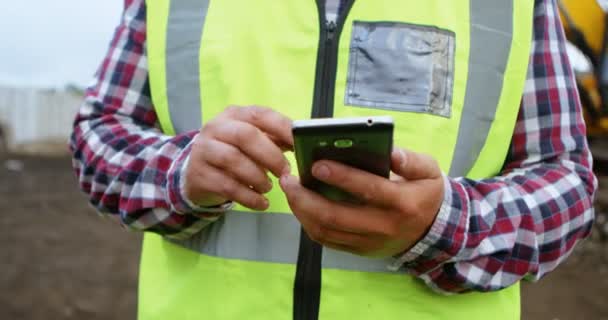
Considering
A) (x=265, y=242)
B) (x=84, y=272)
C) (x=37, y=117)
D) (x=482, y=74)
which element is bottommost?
(x=37, y=117)

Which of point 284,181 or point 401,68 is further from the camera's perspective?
point 401,68

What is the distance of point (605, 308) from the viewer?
11.4 feet

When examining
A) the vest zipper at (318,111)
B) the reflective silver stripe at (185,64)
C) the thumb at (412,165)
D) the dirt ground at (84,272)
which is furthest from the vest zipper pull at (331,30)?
the dirt ground at (84,272)

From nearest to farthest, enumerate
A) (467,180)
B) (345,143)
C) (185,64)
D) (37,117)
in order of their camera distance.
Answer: (345,143), (467,180), (185,64), (37,117)

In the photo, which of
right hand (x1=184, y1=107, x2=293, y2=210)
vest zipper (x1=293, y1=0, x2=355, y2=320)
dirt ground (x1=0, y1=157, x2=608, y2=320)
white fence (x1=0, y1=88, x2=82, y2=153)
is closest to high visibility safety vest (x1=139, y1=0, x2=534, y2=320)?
vest zipper (x1=293, y1=0, x2=355, y2=320)

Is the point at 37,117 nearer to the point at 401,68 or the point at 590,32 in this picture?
the point at 590,32

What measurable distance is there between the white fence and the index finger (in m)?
8.23

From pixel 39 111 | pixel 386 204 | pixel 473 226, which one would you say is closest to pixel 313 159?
pixel 386 204

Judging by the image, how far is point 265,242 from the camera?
91 cm

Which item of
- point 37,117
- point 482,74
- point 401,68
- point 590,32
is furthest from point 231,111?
point 37,117

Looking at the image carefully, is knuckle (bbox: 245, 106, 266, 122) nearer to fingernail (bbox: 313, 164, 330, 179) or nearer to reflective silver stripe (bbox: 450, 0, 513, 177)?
fingernail (bbox: 313, 164, 330, 179)

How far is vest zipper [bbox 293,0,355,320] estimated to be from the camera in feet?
2.91

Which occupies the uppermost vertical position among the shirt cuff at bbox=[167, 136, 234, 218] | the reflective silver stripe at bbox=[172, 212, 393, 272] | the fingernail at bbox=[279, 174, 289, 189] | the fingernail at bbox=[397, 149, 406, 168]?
the fingernail at bbox=[397, 149, 406, 168]

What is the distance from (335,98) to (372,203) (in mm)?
244
